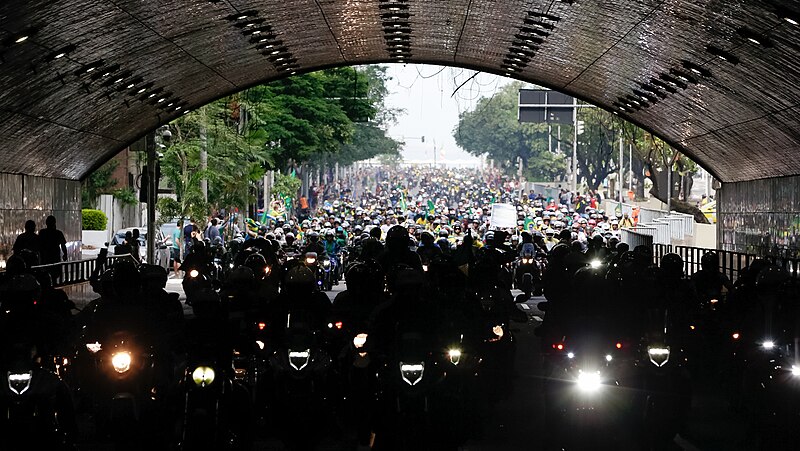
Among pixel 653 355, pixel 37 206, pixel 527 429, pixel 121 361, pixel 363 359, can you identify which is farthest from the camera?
pixel 37 206

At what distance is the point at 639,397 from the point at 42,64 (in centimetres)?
1485

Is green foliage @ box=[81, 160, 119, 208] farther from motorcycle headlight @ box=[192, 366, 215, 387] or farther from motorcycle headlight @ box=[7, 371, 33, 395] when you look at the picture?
motorcycle headlight @ box=[192, 366, 215, 387]

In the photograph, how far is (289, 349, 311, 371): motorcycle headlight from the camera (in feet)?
35.4

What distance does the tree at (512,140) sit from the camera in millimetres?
154113

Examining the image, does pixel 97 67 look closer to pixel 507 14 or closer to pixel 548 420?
pixel 507 14

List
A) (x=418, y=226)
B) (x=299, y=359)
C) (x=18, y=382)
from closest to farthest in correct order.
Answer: (x=18, y=382), (x=299, y=359), (x=418, y=226)

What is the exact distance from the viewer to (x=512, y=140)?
179125 millimetres

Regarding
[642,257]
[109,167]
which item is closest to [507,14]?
[642,257]

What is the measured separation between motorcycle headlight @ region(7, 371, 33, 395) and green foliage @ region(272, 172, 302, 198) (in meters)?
65.4

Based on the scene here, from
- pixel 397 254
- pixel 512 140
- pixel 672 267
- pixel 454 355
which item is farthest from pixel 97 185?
pixel 512 140

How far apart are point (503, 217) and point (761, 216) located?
27.5 metres

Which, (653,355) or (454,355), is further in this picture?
(653,355)

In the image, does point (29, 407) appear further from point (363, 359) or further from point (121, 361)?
point (363, 359)

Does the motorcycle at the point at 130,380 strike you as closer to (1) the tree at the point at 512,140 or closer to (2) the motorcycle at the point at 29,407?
(2) the motorcycle at the point at 29,407
